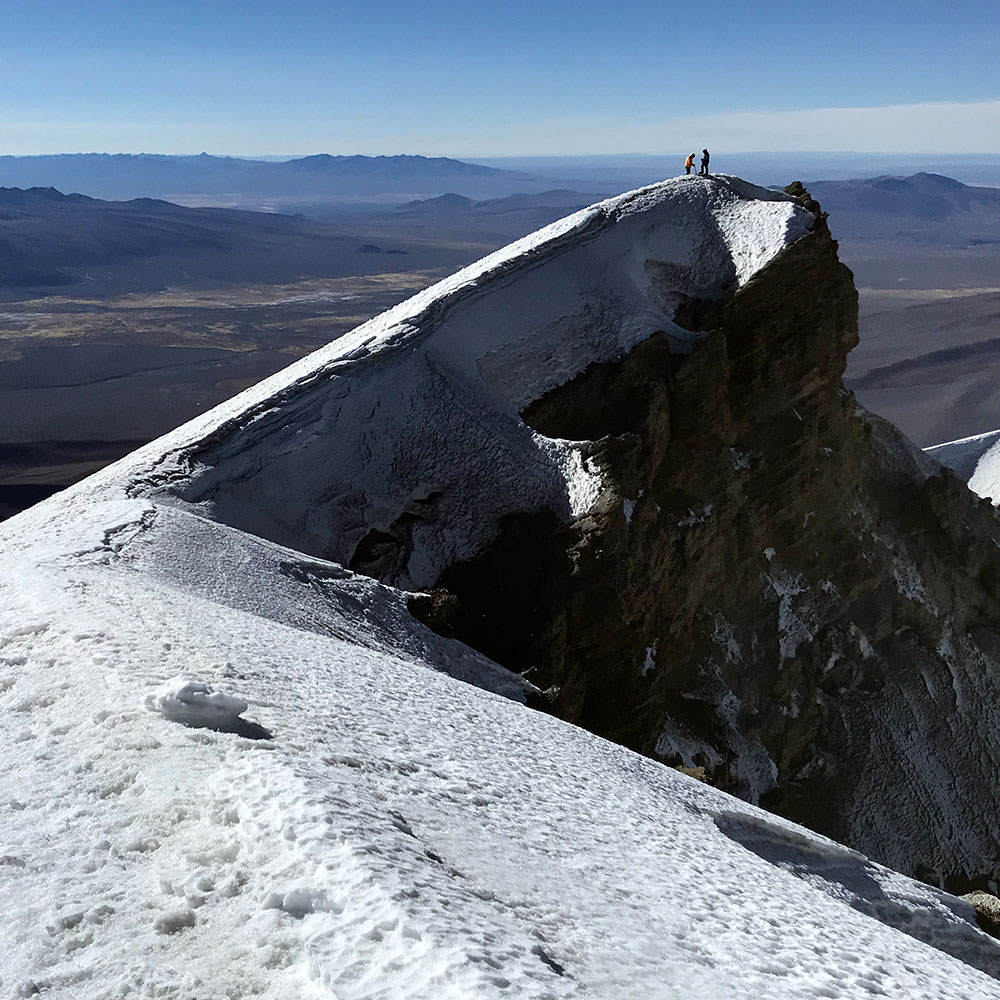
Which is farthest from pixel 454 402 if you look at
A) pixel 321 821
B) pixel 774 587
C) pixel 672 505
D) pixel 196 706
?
pixel 321 821

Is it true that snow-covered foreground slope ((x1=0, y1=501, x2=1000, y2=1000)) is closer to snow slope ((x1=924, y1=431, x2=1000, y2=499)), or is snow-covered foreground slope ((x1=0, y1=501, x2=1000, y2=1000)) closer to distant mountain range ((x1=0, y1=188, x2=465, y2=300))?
snow slope ((x1=924, y1=431, x2=1000, y2=499))

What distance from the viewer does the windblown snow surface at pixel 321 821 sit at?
5.17 m

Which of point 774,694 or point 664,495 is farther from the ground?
point 664,495

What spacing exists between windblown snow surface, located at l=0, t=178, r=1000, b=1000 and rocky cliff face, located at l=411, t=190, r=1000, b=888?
3.20m

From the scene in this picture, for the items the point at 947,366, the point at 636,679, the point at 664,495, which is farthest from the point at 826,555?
the point at 947,366

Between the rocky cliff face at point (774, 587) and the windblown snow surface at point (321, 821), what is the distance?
126 inches

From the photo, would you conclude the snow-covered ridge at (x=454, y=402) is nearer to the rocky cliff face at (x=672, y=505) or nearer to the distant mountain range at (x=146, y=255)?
the rocky cliff face at (x=672, y=505)

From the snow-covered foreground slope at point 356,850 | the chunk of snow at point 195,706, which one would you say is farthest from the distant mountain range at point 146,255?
the chunk of snow at point 195,706

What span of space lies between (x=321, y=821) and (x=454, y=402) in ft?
48.6

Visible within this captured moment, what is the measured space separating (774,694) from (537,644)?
10666mm

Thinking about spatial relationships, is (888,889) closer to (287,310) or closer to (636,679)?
(636,679)

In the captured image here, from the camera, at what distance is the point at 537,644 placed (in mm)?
16234

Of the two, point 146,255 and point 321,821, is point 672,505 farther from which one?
point 146,255

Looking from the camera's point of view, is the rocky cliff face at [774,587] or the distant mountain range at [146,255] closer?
the rocky cliff face at [774,587]
